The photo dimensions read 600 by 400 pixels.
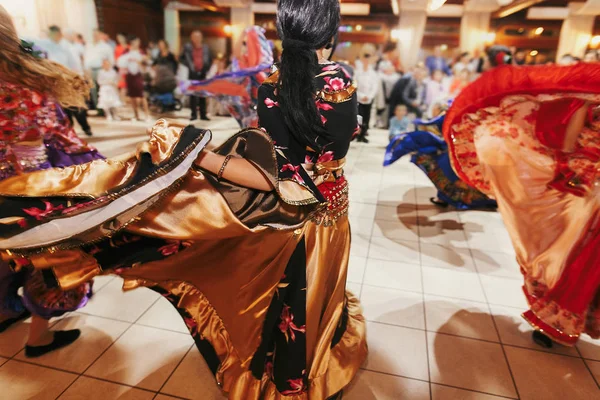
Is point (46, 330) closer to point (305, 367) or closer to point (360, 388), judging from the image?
point (305, 367)

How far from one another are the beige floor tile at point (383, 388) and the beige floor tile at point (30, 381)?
120 centimetres

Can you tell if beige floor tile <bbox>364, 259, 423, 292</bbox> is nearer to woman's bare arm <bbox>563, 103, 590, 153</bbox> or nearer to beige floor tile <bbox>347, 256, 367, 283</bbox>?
beige floor tile <bbox>347, 256, 367, 283</bbox>

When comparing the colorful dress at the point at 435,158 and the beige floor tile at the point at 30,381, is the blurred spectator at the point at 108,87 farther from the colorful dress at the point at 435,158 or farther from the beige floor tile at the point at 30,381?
the beige floor tile at the point at 30,381

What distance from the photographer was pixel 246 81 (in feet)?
13.6

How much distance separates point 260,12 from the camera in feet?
39.6

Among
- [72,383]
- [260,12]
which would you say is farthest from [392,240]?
[260,12]

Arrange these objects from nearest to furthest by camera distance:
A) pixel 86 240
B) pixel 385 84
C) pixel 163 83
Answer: pixel 86 240
pixel 385 84
pixel 163 83

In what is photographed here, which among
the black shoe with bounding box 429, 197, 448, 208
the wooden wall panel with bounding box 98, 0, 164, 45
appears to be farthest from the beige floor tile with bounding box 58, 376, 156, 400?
the wooden wall panel with bounding box 98, 0, 164, 45

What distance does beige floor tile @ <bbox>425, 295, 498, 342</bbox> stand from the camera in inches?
76.2

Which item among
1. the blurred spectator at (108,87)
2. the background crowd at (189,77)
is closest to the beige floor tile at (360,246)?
the background crowd at (189,77)

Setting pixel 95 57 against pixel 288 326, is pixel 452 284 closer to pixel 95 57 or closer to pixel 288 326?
pixel 288 326

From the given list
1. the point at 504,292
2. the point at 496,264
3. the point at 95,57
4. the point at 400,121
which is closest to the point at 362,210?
the point at 496,264

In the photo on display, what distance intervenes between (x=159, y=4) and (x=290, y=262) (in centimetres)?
1374

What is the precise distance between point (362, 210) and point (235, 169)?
254 centimetres
